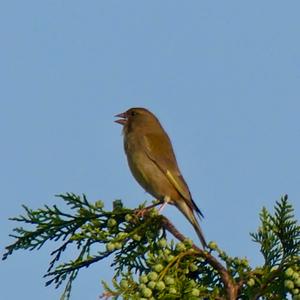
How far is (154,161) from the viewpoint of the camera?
30.3 ft

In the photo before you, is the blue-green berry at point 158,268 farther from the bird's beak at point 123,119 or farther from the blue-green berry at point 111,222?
the bird's beak at point 123,119

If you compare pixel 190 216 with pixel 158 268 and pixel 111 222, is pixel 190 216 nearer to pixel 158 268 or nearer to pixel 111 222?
pixel 111 222

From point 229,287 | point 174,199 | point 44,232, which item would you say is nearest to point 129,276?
point 229,287

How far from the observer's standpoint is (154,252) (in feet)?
17.2

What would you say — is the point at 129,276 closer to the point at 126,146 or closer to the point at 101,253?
the point at 101,253

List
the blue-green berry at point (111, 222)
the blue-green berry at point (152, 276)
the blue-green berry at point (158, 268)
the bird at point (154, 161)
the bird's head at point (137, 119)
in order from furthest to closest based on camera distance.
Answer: the bird's head at point (137, 119)
the bird at point (154, 161)
the blue-green berry at point (111, 222)
the blue-green berry at point (158, 268)
the blue-green berry at point (152, 276)

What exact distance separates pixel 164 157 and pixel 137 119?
80 cm

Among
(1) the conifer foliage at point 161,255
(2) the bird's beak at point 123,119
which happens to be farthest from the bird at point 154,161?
(1) the conifer foliage at point 161,255

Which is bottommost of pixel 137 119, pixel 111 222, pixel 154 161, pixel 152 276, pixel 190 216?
pixel 152 276

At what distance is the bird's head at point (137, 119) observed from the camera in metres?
9.83

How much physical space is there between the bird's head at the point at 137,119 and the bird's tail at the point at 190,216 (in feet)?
4.49

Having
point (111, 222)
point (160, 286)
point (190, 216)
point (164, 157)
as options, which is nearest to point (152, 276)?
point (160, 286)

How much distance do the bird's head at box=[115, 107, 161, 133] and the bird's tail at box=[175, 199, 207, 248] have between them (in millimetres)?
1368

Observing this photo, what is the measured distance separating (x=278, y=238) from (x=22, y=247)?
5.08 feet
